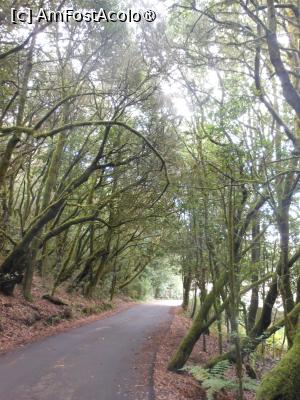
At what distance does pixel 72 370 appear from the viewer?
949cm

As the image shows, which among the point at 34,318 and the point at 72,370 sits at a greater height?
the point at 34,318

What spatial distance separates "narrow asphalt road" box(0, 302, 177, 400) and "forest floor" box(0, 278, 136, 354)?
2.09 feet

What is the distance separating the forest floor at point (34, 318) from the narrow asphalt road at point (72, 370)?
0.64 meters

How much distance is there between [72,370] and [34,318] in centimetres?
614

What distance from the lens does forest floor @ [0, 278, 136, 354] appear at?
12.3 meters

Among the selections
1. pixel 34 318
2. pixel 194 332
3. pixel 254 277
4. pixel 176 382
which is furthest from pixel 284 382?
pixel 34 318

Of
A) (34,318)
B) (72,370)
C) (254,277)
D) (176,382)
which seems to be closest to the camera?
(72,370)

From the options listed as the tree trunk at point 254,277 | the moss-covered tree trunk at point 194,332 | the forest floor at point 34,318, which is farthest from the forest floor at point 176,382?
the forest floor at point 34,318

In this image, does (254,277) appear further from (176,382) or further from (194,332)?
(176,382)

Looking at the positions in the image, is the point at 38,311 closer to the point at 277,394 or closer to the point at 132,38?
the point at 132,38

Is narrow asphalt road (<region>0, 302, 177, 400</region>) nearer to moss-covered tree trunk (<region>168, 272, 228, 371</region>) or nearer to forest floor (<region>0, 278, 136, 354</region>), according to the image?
forest floor (<region>0, 278, 136, 354</region>)

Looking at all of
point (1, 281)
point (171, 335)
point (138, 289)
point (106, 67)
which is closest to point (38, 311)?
point (1, 281)

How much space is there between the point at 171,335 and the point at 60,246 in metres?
10.2

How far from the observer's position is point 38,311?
52.7ft
